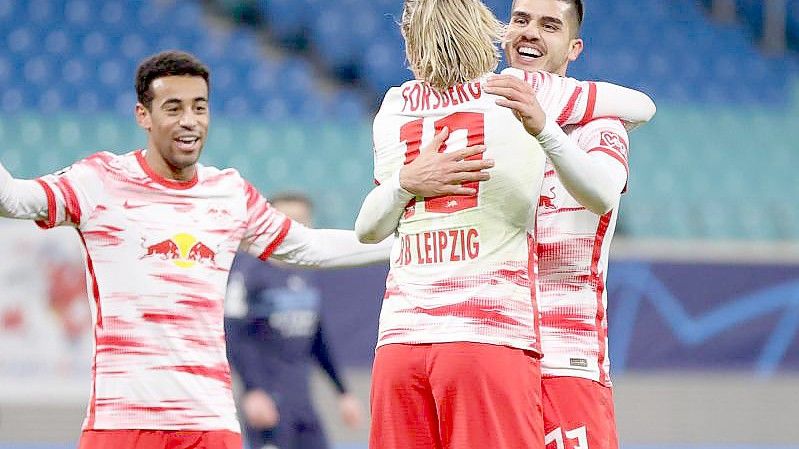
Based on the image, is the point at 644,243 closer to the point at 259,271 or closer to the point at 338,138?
the point at 338,138

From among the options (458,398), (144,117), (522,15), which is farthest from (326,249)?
(458,398)

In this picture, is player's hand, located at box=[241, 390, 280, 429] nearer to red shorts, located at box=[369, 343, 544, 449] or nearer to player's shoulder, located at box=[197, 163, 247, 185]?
player's shoulder, located at box=[197, 163, 247, 185]

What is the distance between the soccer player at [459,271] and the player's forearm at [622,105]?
0.43 meters

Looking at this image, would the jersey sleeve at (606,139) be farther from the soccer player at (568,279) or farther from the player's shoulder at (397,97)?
the player's shoulder at (397,97)

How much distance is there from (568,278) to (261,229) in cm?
120

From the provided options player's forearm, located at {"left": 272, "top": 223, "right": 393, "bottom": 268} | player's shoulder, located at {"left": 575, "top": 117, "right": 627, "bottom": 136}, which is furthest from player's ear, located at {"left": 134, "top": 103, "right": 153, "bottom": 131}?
player's shoulder, located at {"left": 575, "top": 117, "right": 627, "bottom": 136}

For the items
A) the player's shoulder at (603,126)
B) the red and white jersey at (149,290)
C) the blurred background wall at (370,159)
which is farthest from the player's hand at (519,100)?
the blurred background wall at (370,159)

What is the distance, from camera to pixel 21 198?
4398 mm

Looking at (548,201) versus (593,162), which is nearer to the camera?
(593,162)

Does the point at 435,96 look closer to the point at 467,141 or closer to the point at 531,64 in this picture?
the point at 467,141

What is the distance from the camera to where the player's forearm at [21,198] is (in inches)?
170

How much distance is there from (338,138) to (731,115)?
510 cm

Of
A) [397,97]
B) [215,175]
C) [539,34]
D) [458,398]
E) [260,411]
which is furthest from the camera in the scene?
[260,411]

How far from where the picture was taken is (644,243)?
1297 cm
